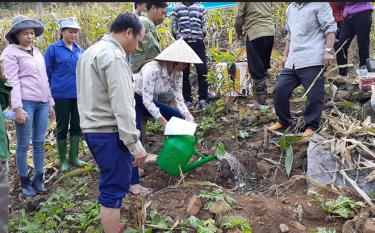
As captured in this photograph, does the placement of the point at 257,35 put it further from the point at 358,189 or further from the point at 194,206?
the point at 194,206

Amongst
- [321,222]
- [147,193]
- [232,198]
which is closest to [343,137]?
[321,222]

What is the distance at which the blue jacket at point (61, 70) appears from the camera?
3.84 meters

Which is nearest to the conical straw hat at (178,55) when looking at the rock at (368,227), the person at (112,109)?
the person at (112,109)

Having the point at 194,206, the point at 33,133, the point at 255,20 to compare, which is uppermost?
the point at 255,20

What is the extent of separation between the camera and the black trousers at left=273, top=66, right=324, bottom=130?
11.8 feet

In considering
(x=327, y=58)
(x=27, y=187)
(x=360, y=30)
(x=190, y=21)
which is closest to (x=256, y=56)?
(x=190, y=21)

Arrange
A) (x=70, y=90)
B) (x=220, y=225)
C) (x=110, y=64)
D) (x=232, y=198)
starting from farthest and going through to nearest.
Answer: (x=70, y=90) < (x=232, y=198) < (x=220, y=225) < (x=110, y=64)

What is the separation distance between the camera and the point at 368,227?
245cm

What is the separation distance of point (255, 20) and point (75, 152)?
2.44m

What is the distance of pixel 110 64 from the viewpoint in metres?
2.27

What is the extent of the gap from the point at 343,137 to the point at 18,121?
2635mm

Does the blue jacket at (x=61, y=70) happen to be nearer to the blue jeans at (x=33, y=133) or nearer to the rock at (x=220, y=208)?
the blue jeans at (x=33, y=133)

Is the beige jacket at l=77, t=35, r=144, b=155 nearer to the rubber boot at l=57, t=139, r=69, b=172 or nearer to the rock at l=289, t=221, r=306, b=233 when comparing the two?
the rock at l=289, t=221, r=306, b=233

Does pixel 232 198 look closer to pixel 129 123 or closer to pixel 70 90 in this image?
pixel 129 123
